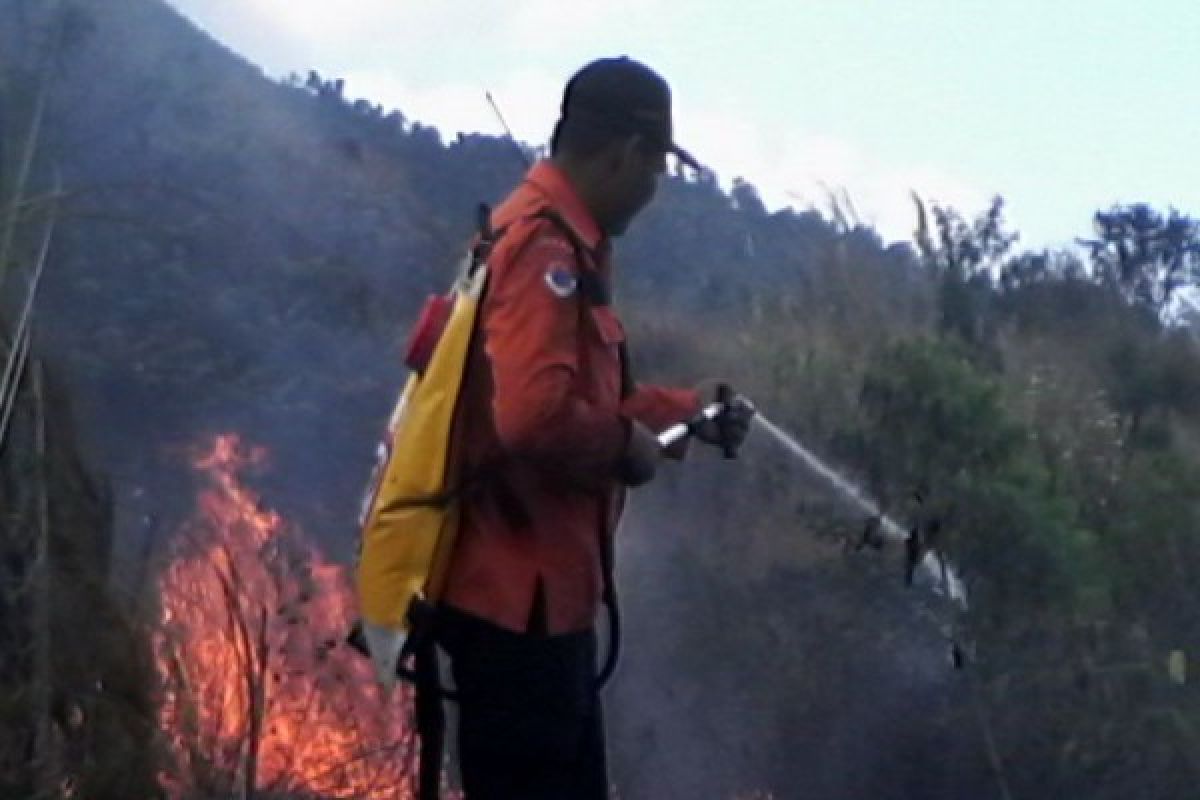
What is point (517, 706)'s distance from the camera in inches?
172

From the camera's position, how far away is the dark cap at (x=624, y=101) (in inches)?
177

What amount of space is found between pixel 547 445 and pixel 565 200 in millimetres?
534

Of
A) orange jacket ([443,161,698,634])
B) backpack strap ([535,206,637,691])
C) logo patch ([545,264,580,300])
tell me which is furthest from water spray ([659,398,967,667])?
logo patch ([545,264,580,300])

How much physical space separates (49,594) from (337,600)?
9.55 feet

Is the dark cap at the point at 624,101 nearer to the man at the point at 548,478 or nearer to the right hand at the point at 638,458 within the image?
the man at the point at 548,478

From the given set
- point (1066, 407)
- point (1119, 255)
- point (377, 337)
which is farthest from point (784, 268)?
point (1066, 407)

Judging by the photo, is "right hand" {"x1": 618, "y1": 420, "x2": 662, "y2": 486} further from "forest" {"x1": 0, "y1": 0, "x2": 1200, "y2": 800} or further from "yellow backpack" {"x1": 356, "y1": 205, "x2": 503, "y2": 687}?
"forest" {"x1": 0, "y1": 0, "x2": 1200, "y2": 800}

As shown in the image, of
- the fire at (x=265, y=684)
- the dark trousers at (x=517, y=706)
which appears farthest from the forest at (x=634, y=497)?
the dark trousers at (x=517, y=706)

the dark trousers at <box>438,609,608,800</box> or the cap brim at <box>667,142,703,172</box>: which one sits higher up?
the cap brim at <box>667,142,703,172</box>

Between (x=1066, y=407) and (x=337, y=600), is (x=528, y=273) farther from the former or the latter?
(x=1066, y=407)

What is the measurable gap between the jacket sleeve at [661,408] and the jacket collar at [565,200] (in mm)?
307

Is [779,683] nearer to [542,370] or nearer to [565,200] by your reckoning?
[565,200]

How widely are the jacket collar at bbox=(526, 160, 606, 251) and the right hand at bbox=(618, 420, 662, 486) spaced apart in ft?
1.15

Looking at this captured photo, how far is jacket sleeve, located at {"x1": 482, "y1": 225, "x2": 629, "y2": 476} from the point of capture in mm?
4164
